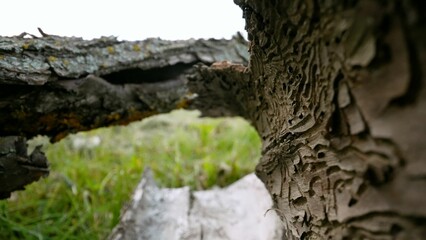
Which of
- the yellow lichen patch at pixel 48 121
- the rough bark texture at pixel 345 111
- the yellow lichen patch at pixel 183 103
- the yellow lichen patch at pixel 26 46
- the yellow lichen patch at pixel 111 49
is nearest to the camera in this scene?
the rough bark texture at pixel 345 111

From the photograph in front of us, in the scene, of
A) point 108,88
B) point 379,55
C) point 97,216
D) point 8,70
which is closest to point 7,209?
point 97,216

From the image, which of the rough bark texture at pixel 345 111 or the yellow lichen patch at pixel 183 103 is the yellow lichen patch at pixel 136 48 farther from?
the rough bark texture at pixel 345 111

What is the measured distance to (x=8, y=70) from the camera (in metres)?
1.03

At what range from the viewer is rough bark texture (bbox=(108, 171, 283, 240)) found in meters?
1.31

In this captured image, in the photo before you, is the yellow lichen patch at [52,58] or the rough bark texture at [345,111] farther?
the yellow lichen patch at [52,58]

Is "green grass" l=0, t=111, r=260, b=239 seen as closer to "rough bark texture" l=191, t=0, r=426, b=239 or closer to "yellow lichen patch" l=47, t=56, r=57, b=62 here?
"yellow lichen patch" l=47, t=56, r=57, b=62

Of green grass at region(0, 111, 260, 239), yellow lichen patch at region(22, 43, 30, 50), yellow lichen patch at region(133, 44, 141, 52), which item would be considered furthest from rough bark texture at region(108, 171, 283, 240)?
yellow lichen patch at region(22, 43, 30, 50)

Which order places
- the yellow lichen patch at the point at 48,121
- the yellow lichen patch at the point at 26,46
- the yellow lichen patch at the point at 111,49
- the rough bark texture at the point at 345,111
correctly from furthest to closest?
the yellow lichen patch at the point at 111,49 < the yellow lichen patch at the point at 48,121 < the yellow lichen patch at the point at 26,46 < the rough bark texture at the point at 345,111

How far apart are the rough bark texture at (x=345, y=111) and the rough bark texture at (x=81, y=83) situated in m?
0.54

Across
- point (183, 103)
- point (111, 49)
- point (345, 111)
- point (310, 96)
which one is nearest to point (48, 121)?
point (111, 49)

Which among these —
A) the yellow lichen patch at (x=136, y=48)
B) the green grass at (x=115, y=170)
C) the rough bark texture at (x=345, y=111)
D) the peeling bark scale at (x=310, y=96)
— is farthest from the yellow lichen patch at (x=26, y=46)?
the green grass at (x=115, y=170)

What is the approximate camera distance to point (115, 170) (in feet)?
6.71

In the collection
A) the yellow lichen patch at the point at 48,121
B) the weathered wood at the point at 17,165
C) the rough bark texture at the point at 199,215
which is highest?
the yellow lichen patch at the point at 48,121

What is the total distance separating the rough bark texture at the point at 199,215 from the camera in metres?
1.31
